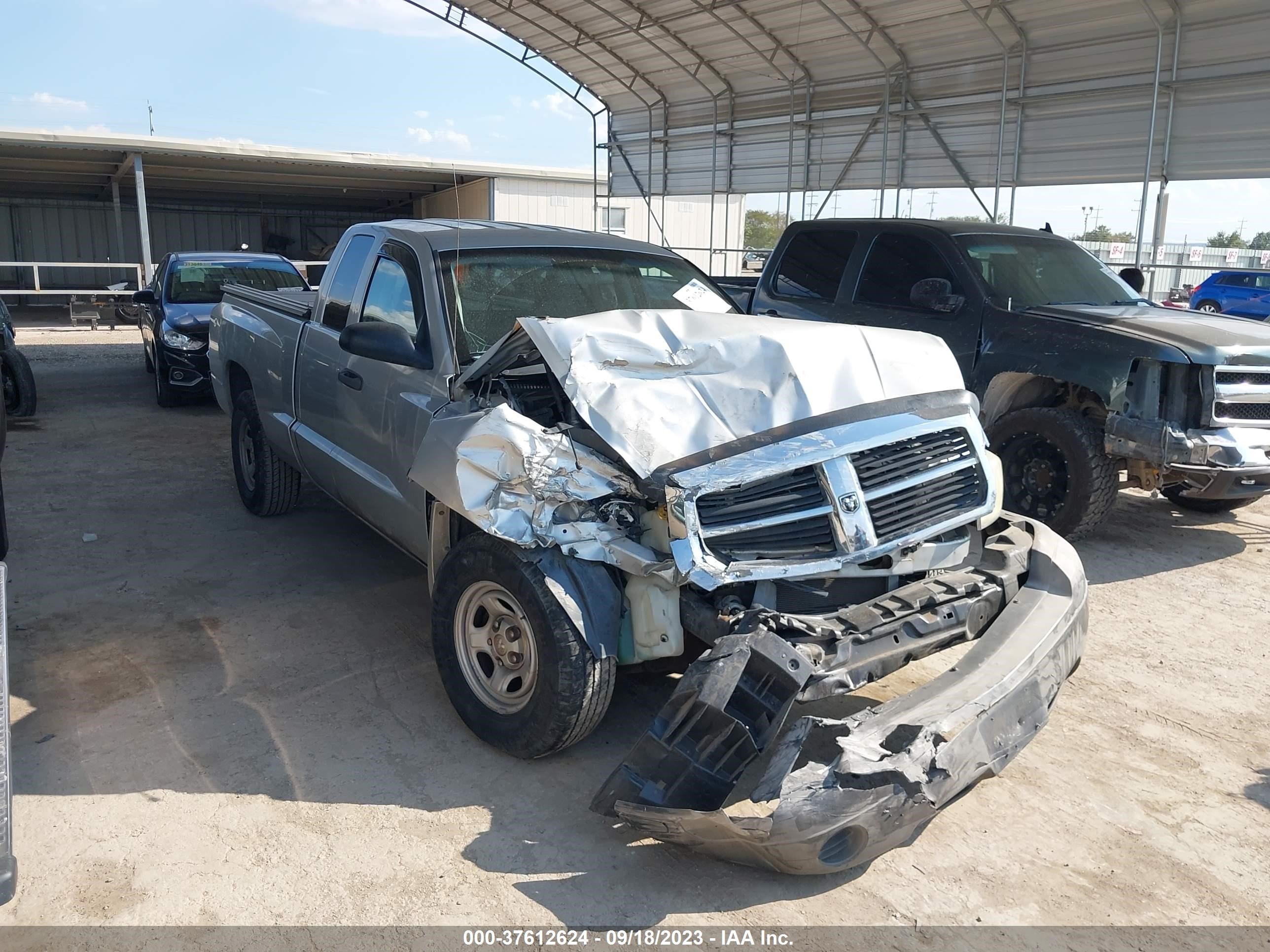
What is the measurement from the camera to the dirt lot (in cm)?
294

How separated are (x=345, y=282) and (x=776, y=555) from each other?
324cm

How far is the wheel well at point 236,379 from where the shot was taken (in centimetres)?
677

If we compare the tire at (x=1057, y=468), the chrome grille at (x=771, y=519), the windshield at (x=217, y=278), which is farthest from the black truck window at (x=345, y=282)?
the windshield at (x=217, y=278)

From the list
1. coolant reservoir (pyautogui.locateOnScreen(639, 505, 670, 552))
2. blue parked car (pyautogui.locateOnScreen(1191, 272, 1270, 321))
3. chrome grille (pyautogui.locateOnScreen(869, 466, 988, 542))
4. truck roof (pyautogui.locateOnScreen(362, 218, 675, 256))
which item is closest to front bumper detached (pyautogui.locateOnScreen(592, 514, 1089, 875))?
chrome grille (pyautogui.locateOnScreen(869, 466, 988, 542))

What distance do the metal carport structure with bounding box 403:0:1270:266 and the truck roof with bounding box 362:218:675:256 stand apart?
8356 mm

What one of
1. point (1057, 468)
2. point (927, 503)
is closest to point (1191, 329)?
point (1057, 468)

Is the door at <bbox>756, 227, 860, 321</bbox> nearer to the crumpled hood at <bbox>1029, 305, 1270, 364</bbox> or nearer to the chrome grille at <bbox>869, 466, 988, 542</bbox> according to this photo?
the crumpled hood at <bbox>1029, 305, 1270, 364</bbox>

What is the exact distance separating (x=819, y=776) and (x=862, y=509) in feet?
3.20

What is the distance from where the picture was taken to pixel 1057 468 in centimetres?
632

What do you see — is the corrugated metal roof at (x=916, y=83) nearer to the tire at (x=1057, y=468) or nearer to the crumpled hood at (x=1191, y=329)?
the crumpled hood at (x=1191, y=329)

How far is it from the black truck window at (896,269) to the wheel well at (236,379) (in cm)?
462

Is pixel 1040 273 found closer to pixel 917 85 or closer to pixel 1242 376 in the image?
pixel 1242 376

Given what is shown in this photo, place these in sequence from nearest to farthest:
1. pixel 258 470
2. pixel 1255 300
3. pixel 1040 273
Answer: pixel 258 470, pixel 1040 273, pixel 1255 300

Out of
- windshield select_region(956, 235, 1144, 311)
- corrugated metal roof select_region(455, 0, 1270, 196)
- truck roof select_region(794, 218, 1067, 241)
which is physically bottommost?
windshield select_region(956, 235, 1144, 311)
